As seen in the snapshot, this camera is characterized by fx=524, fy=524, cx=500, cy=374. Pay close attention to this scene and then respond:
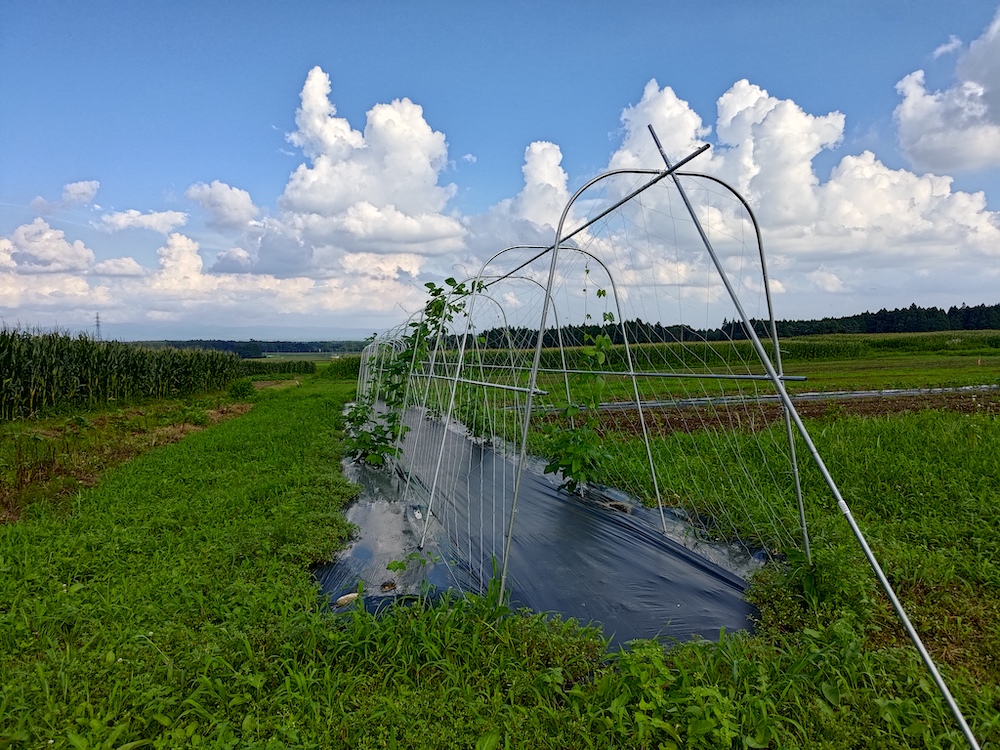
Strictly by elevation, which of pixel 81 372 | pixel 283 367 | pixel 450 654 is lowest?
pixel 450 654

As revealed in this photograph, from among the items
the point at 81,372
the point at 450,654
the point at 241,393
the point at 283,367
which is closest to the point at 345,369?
the point at 283,367

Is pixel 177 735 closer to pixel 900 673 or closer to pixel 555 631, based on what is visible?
pixel 555 631

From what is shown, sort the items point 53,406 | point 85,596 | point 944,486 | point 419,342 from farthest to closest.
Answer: point 53,406, point 419,342, point 944,486, point 85,596

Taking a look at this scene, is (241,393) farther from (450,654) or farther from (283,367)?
(283,367)

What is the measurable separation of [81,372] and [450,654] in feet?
53.0

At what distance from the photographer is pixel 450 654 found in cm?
299

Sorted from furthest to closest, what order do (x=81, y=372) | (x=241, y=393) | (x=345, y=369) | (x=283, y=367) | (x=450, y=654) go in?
(x=283, y=367), (x=345, y=369), (x=241, y=393), (x=81, y=372), (x=450, y=654)

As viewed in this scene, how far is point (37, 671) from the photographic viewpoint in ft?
9.32

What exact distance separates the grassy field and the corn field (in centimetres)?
920

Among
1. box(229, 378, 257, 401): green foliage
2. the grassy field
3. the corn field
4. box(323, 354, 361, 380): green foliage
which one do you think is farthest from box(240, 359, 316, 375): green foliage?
the grassy field

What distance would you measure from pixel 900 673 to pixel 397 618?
2.81 metres

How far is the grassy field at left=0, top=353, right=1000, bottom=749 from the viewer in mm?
2420

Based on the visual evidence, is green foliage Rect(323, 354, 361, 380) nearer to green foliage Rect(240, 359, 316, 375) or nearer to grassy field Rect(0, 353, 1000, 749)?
green foliage Rect(240, 359, 316, 375)

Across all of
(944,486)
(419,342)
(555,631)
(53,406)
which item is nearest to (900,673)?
(555,631)
